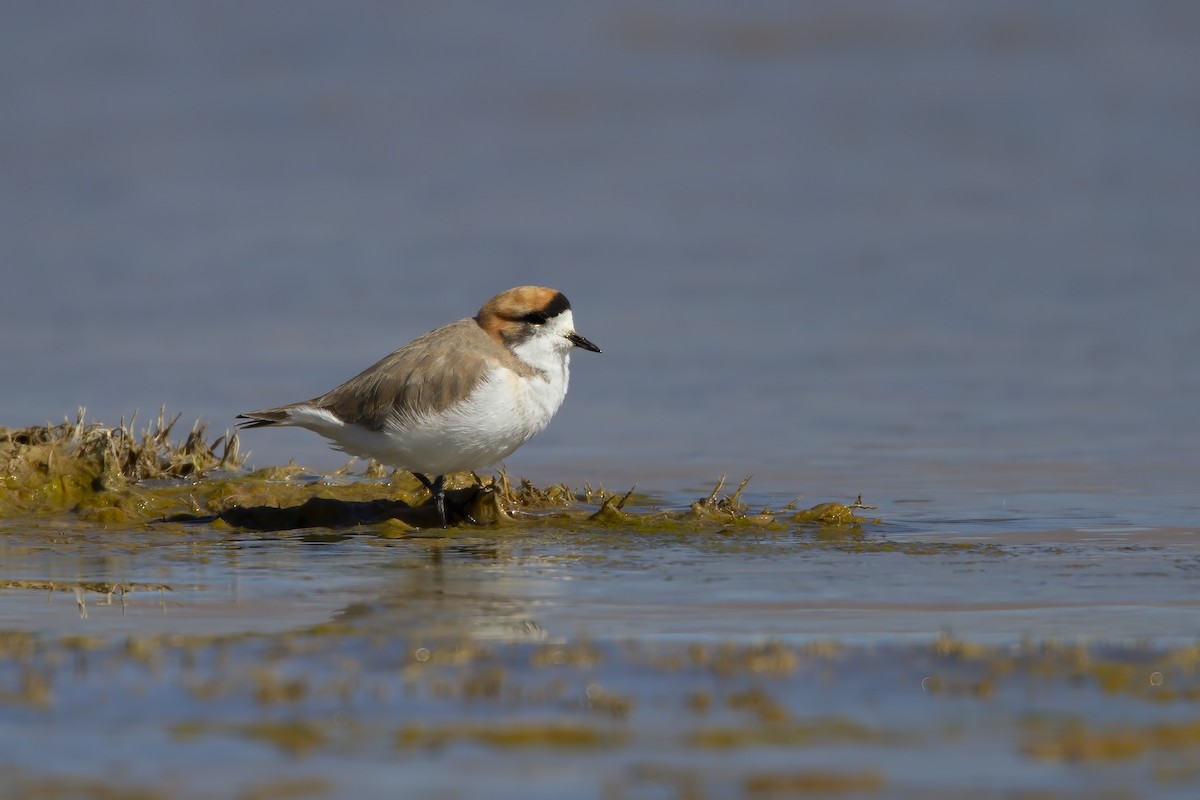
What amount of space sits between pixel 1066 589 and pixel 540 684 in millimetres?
2999

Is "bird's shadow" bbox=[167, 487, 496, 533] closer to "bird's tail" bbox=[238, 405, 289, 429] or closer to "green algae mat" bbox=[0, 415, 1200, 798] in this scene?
"green algae mat" bbox=[0, 415, 1200, 798]

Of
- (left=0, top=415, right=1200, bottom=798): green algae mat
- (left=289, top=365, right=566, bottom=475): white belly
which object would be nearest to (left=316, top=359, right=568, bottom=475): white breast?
(left=289, top=365, right=566, bottom=475): white belly

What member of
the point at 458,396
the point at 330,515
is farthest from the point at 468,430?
the point at 330,515

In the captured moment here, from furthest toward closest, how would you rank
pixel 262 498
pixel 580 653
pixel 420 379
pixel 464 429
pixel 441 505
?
pixel 262 498, pixel 441 505, pixel 420 379, pixel 464 429, pixel 580 653

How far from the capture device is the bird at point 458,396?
32.2 feet

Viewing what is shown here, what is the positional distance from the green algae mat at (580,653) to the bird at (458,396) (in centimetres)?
39

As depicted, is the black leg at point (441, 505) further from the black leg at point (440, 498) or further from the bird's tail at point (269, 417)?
the bird's tail at point (269, 417)

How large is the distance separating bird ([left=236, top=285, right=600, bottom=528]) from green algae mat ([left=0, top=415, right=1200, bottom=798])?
39 centimetres

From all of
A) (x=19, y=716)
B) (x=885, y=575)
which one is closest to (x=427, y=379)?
(x=885, y=575)

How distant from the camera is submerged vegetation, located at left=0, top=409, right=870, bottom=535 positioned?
9.98m

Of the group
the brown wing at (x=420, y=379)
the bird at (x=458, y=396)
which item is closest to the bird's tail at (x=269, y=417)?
the bird at (x=458, y=396)

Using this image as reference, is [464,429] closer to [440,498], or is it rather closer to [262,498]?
[440,498]

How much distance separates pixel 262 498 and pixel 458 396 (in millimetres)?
1515

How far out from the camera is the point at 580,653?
247 inches
